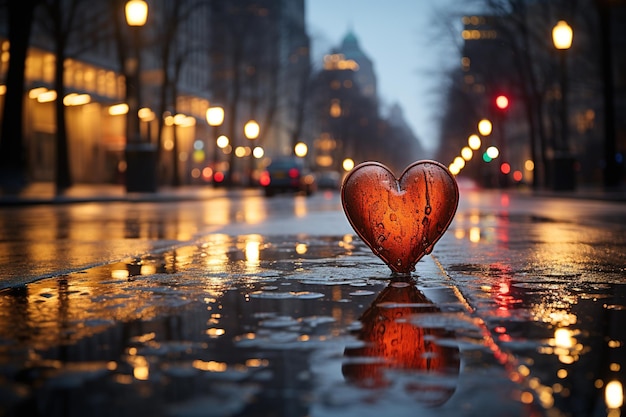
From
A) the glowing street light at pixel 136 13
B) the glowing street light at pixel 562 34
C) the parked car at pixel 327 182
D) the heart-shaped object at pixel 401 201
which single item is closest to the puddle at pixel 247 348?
the heart-shaped object at pixel 401 201

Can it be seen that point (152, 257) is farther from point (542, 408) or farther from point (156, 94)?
point (156, 94)

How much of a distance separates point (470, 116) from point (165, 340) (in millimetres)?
76004

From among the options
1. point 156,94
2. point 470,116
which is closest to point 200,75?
point 156,94

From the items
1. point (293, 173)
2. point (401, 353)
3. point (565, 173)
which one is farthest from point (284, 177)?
point (401, 353)

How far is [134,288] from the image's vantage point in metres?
6.59

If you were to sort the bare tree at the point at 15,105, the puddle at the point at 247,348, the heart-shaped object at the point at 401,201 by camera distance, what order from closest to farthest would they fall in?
the puddle at the point at 247,348 → the heart-shaped object at the point at 401,201 → the bare tree at the point at 15,105

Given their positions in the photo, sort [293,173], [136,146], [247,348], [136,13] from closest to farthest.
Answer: [247,348]
[136,13]
[136,146]
[293,173]

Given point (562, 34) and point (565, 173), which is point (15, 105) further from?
point (565, 173)

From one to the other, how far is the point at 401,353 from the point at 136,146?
1156 inches

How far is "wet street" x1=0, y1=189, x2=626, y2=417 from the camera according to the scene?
330cm

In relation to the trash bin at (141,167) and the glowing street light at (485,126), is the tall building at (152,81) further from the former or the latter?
the glowing street light at (485,126)

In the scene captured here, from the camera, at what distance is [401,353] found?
4.13 meters

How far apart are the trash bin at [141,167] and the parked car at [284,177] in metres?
9.28

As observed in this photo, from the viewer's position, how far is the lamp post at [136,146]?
3088cm
